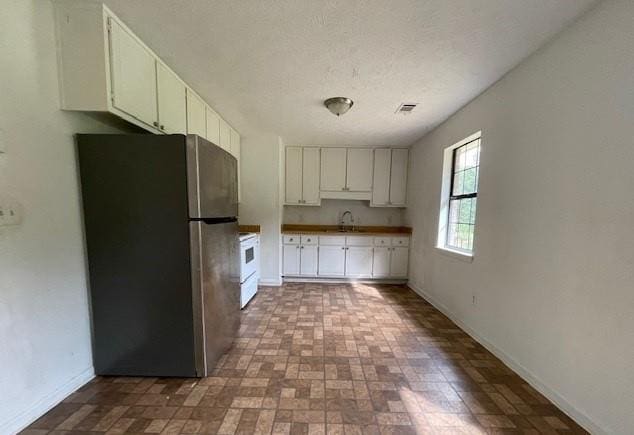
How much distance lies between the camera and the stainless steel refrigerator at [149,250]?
1.53m

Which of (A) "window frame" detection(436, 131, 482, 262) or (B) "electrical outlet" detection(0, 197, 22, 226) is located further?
(A) "window frame" detection(436, 131, 482, 262)

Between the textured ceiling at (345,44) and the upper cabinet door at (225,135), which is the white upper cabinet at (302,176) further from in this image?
the textured ceiling at (345,44)

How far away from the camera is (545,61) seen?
1.59 meters

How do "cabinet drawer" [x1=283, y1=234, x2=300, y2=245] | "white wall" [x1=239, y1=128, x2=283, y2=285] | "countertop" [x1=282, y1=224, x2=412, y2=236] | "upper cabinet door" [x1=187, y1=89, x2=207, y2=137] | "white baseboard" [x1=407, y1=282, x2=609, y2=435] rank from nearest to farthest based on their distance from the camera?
"white baseboard" [x1=407, y1=282, x2=609, y2=435] < "upper cabinet door" [x1=187, y1=89, x2=207, y2=137] < "white wall" [x1=239, y1=128, x2=283, y2=285] < "cabinet drawer" [x1=283, y1=234, x2=300, y2=245] < "countertop" [x1=282, y1=224, x2=412, y2=236]

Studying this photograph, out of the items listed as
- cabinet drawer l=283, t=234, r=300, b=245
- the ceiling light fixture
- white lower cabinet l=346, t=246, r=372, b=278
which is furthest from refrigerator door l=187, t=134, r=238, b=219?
white lower cabinet l=346, t=246, r=372, b=278

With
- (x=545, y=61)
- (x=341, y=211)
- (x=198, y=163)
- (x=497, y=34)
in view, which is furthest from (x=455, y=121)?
(x=198, y=163)

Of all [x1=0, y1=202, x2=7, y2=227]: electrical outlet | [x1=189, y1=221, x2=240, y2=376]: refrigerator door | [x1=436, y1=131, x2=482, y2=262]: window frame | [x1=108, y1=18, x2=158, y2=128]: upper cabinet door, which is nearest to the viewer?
[x1=0, y1=202, x2=7, y2=227]: electrical outlet

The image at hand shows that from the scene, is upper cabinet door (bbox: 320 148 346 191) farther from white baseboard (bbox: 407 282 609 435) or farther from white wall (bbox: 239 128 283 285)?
white baseboard (bbox: 407 282 609 435)

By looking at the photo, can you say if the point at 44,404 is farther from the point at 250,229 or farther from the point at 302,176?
the point at 302,176

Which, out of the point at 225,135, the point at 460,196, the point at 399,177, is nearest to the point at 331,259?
the point at 399,177

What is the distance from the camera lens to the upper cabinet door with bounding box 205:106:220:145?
2.62 meters

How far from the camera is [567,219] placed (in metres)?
1.45

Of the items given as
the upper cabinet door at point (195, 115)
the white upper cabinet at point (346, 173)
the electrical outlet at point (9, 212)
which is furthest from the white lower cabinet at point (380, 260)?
the electrical outlet at point (9, 212)

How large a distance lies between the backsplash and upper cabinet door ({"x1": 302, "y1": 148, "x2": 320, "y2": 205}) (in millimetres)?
311
